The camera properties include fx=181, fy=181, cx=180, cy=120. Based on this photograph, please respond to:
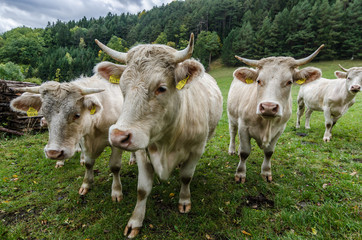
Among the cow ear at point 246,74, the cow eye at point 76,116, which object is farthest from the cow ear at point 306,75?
the cow eye at point 76,116

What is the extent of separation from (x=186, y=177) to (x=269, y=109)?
176cm

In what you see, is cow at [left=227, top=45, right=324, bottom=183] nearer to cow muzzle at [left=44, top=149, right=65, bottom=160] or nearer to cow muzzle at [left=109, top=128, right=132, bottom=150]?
cow muzzle at [left=109, top=128, right=132, bottom=150]

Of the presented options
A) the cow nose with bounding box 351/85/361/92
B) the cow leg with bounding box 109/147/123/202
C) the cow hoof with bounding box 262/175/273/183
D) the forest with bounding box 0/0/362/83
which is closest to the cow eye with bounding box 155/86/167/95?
the cow leg with bounding box 109/147/123/202

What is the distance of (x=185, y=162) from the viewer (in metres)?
3.09

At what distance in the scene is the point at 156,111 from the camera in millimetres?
1961

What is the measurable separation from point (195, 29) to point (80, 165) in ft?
257

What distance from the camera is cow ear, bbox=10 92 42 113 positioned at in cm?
321

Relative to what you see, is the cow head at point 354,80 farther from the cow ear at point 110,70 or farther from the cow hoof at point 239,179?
the cow ear at point 110,70

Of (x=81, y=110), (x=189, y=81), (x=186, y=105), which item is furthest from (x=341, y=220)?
(x=81, y=110)

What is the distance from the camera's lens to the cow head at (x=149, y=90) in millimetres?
1771

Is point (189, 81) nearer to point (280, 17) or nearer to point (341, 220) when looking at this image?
point (341, 220)

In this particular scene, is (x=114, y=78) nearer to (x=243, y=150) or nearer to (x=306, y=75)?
(x=243, y=150)

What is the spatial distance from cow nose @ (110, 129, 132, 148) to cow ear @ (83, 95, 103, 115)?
1.74 metres

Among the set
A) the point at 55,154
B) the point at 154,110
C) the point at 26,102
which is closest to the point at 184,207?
the point at 154,110
